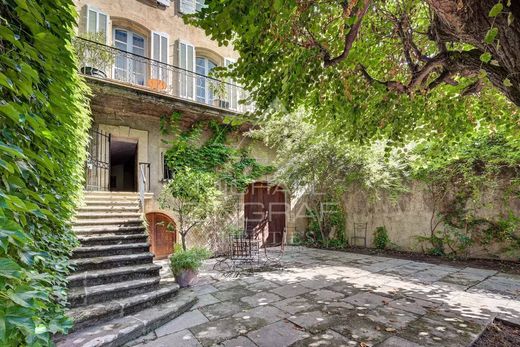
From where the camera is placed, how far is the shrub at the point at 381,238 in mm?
8406

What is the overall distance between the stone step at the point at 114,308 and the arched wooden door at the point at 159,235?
140 inches

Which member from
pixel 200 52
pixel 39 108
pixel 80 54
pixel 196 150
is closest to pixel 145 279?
pixel 39 108

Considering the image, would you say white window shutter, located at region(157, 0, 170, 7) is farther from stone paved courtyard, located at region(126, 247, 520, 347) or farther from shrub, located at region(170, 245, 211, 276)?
stone paved courtyard, located at region(126, 247, 520, 347)

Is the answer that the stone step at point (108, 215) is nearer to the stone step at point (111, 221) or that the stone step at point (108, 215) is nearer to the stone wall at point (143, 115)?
the stone step at point (111, 221)

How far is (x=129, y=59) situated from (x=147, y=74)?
23.8 inches

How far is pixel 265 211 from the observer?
9.75 m

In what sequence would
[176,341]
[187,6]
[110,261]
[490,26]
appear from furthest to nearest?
[187,6] < [110,261] < [176,341] < [490,26]

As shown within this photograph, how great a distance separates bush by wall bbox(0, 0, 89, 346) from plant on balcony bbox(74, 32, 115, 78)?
5.25 metres

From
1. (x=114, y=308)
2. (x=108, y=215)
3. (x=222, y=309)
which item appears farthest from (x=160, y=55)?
(x=222, y=309)

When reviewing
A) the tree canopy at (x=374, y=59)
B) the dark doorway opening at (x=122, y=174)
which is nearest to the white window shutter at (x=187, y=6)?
the dark doorway opening at (x=122, y=174)

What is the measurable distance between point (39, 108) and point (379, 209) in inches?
359

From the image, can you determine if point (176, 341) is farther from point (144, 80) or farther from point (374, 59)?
point (144, 80)

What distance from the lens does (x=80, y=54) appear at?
6.51 metres

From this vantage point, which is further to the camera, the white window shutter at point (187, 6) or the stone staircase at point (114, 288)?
the white window shutter at point (187, 6)
